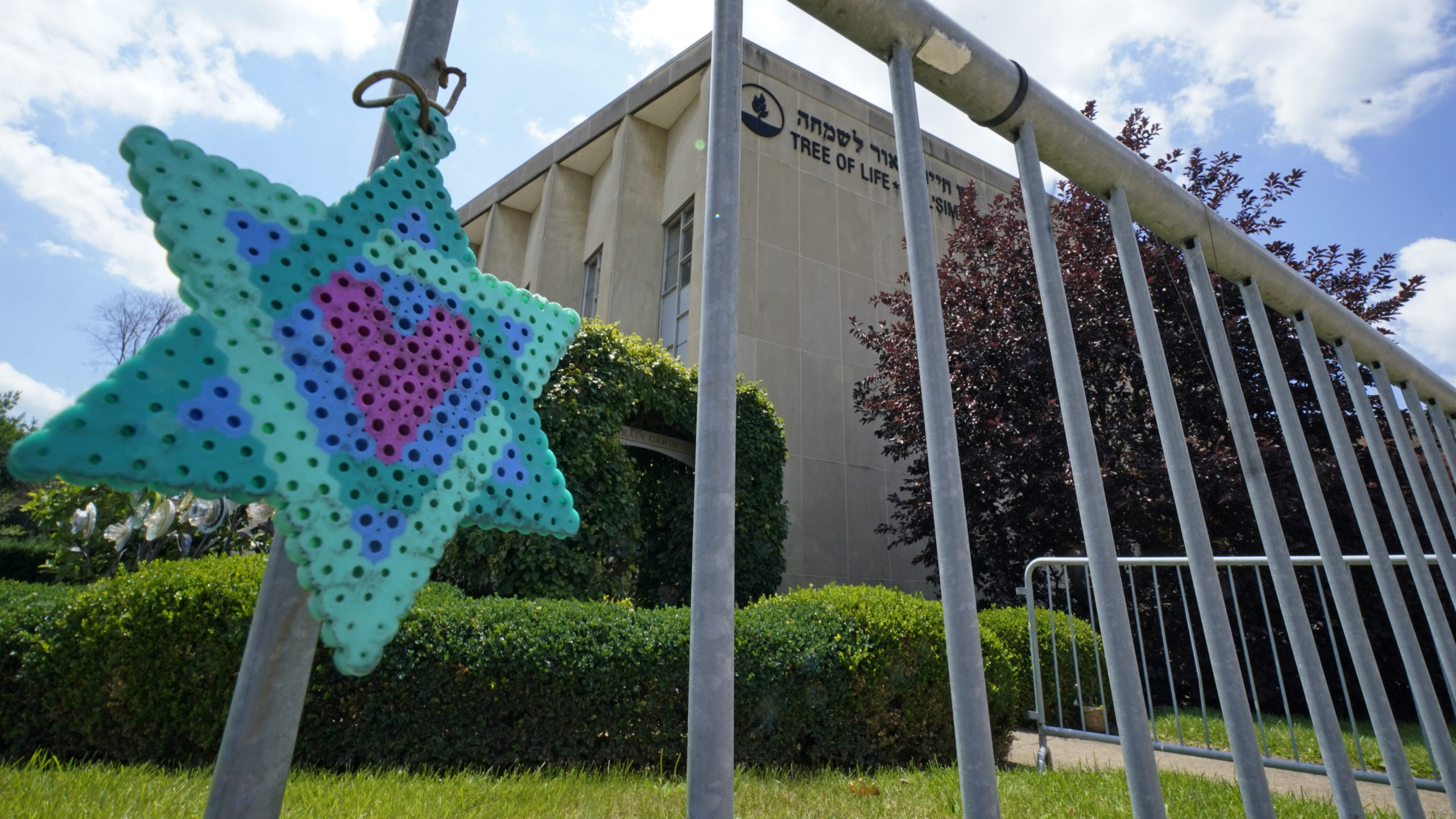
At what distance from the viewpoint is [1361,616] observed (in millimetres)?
2498

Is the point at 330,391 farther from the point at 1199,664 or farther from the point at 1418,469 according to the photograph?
the point at 1199,664

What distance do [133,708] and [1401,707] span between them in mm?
12128

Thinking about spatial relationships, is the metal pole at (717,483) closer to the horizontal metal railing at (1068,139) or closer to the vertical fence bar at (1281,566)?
the horizontal metal railing at (1068,139)

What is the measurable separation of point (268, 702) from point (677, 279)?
12.3 m

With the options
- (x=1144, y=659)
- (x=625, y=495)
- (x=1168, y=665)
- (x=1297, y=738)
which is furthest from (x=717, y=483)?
(x=1297, y=738)

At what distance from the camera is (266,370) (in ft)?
3.42

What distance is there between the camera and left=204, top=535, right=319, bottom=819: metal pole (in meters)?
1.00

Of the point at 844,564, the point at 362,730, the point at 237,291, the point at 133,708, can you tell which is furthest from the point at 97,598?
the point at 844,564

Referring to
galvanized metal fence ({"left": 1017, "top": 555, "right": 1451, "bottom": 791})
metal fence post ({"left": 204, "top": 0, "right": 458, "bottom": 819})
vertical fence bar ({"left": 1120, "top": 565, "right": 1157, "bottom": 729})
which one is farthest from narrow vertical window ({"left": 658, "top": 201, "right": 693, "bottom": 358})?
metal fence post ({"left": 204, "top": 0, "right": 458, "bottom": 819})

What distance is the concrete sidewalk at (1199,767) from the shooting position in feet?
14.5

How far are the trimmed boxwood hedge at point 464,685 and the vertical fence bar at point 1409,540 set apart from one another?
2712 millimetres

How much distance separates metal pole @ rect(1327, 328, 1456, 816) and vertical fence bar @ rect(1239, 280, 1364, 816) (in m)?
0.15

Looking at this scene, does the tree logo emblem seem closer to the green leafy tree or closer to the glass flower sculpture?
the green leafy tree

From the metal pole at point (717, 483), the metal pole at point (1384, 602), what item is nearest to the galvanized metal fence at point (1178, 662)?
the metal pole at point (1384, 602)
